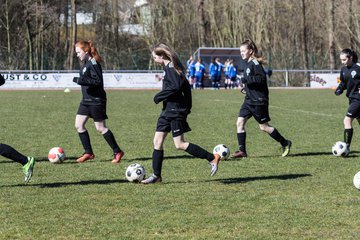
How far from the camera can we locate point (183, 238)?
17.1ft

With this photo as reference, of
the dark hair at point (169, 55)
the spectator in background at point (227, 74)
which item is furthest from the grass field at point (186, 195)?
the spectator in background at point (227, 74)

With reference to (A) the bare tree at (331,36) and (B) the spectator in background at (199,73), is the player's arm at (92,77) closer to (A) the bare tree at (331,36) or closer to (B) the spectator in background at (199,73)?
(B) the spectator in background at (199,73)

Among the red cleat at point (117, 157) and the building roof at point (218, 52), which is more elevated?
the building roof at point (218, 52)

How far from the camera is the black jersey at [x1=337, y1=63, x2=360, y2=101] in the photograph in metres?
10.4

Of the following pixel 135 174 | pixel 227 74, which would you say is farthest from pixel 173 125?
pixel 227 74

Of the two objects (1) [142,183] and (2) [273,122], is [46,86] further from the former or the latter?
(1) [142,183]

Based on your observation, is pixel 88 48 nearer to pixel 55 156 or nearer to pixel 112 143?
pixel 112 143

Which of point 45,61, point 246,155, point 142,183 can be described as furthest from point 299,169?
point 45,61

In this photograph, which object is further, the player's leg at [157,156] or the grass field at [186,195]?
the player's leg at [157,156]

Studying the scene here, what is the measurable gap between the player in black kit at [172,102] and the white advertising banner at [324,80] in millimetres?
34056

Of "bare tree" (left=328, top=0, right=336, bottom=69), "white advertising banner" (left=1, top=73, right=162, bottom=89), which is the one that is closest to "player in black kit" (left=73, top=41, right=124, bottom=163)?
"white advertising banner" (left=1, top=73, right=162, bottom=89)

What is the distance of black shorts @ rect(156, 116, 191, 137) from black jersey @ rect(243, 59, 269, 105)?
2.37m

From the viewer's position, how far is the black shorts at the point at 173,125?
25.1 ft

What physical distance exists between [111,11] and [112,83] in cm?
1572
